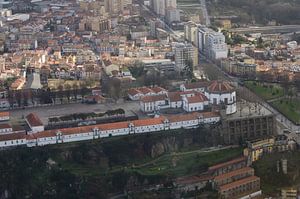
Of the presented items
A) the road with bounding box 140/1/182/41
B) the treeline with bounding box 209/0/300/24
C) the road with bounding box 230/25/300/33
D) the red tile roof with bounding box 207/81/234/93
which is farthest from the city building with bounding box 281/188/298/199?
the treeline with bounding box 209/0/300/24

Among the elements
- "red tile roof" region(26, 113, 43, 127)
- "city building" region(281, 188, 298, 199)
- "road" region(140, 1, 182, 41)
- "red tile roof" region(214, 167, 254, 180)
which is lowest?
"city building" region(281, 188, 298, 199)

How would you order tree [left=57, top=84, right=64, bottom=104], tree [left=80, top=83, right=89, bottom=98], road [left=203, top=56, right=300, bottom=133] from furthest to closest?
tree [left=80, top=83, right=89, bottom=98] → tree [left=57, top=84, right=64, bottom=104] → road [left=203, top=56, right=300, bottom=133]

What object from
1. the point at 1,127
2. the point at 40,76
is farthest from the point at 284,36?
the point at 1,127

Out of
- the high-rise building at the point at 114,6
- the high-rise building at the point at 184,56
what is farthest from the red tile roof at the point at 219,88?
the high-rise building at the point at 114,6

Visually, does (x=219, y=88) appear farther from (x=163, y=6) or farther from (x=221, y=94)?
(x=163, y=6)

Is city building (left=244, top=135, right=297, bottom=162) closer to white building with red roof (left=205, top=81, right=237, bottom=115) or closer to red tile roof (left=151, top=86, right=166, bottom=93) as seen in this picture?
white building with red roof (left=205, top=81, right=237, bottom=115)

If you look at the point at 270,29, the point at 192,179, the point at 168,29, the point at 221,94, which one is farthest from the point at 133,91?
the point at 270,29
